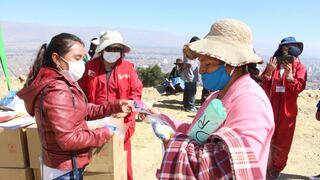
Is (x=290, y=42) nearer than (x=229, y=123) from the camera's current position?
No

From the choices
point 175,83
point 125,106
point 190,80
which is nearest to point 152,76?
point 175,83

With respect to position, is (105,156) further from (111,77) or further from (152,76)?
(152,76)

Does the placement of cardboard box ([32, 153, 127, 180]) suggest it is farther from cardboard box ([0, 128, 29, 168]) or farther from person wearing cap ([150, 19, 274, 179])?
person wearing cap ([150, 19, 274, 179])

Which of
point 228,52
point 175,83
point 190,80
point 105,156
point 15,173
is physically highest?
point 228,52

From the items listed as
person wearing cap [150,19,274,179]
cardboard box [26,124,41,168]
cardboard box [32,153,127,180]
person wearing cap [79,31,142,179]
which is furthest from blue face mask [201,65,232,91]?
person wearing cap [79,31,142,179]

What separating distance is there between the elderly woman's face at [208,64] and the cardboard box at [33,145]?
6.25ft

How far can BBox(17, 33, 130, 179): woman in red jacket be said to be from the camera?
8.30 feet

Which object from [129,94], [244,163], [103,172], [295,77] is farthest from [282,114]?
[244,163]

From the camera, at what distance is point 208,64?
1977mm

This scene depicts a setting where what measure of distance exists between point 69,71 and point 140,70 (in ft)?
62.5

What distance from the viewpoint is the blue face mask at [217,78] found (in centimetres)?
194

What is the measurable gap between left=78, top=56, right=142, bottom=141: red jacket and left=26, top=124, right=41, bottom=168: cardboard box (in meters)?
0.96

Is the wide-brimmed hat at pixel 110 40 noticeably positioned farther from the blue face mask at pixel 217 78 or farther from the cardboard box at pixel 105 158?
the blue face mask at pixel 217 78

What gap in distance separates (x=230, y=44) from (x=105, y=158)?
5.57ft
